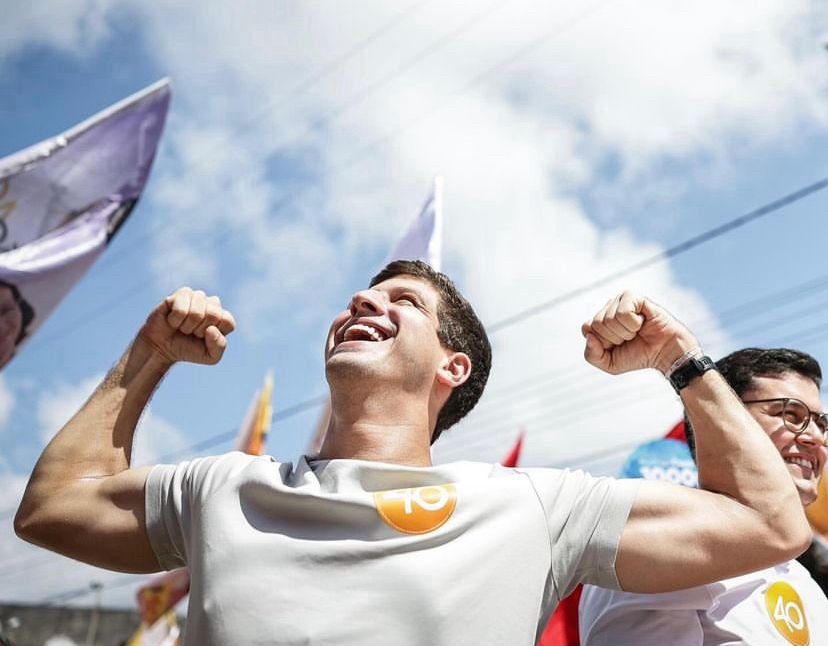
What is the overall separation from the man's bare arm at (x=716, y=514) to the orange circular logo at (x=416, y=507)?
1.29ft

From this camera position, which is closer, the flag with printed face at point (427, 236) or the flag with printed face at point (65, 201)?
the flag with printed face at point (427, 236)

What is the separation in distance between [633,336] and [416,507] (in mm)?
711

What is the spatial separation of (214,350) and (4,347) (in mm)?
4626

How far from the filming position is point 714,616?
2.28 m

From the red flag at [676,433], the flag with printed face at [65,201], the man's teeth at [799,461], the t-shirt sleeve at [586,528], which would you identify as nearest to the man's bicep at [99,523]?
the t-shirt sleeve at [586,528]

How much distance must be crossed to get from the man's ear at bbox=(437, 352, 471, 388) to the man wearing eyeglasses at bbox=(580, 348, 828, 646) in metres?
0.67

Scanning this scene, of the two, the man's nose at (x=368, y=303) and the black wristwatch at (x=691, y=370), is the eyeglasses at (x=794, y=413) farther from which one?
the man's nose at (x=368, y=303)

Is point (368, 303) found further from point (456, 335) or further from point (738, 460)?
point (738, 460)

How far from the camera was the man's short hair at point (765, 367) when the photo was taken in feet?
9.30

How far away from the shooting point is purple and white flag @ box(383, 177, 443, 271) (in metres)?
5.32

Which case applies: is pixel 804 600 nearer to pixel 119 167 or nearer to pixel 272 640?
pixel 272 640

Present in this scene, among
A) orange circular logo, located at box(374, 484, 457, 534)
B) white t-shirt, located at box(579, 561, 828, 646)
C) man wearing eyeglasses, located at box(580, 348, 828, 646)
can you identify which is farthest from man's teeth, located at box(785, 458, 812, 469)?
orange circular logo, located at box(374, 484, 457, 534)

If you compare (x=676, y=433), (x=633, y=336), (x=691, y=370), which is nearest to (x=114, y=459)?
(x=633, y=336)

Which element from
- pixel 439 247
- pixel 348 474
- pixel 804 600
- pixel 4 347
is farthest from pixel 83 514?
pixel 4 347
